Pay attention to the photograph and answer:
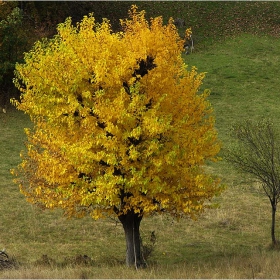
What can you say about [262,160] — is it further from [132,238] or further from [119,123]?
[119,123]

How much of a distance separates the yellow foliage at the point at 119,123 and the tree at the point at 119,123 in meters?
0.04

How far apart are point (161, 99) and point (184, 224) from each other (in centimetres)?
1332

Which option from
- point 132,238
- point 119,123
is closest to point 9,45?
point 132,238

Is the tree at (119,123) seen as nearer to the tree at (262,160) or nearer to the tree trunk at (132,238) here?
the tree trunk at (132,238)

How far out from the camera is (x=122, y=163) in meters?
17.2

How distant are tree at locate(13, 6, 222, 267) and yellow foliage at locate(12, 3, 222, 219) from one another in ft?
0.13

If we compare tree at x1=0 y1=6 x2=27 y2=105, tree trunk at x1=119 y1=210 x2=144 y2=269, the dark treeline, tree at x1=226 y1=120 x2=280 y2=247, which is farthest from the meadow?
the dark treeline

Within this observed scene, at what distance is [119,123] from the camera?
57.9ft

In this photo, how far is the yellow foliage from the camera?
17250mm

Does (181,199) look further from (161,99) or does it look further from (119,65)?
(119,65)

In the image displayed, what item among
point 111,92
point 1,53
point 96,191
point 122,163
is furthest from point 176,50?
point 1,53

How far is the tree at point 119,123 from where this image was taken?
56.6ft

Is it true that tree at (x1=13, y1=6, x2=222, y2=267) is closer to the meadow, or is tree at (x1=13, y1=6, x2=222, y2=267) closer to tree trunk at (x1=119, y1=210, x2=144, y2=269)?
tree trunk at (x1=119, y1=210, x2=144, y2=269)

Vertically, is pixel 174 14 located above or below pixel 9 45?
above
